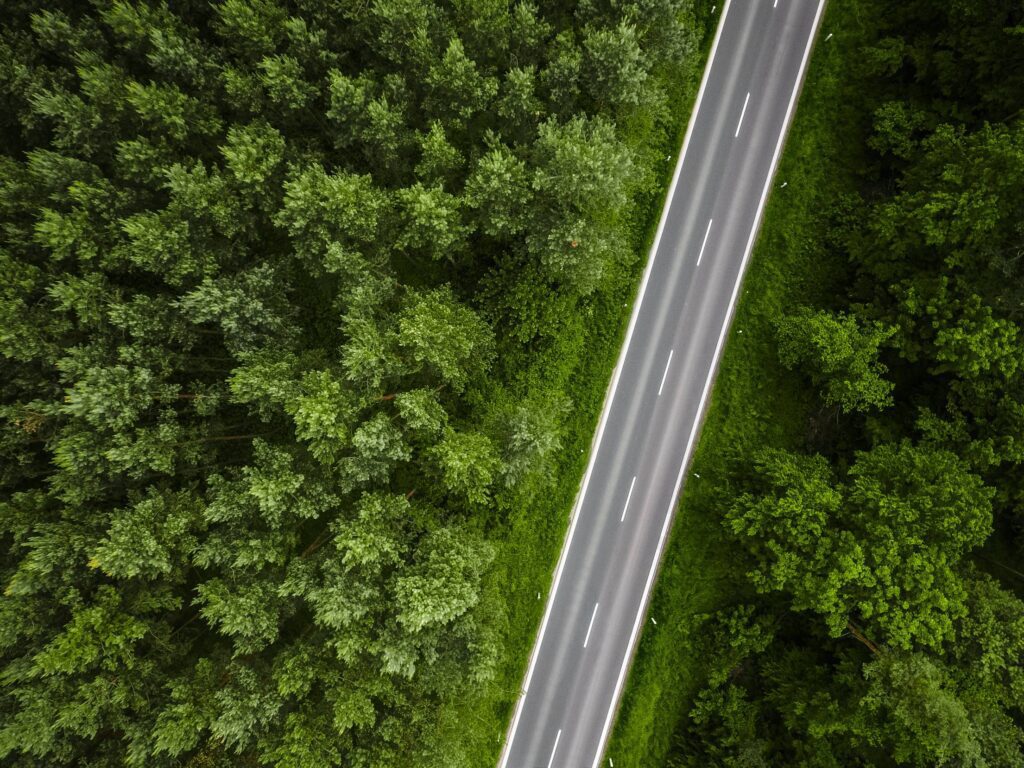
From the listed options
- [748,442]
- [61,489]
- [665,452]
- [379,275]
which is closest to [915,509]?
[748,442]

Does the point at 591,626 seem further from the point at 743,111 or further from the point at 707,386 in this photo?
the point at 743,111

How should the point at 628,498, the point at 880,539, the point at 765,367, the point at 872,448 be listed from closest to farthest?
the point at 880,539, the point at 872,448, the point at 765,367, the point at 628,498

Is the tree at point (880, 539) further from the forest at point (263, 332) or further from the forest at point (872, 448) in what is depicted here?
the forest at point (263, 332)

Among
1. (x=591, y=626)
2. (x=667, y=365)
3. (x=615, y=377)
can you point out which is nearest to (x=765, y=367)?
(x=667, y=365)

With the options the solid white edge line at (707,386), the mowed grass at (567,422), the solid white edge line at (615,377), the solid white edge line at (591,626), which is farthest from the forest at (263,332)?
the solid white edge line at (707,386)

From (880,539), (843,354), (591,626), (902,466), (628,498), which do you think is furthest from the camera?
(628,498)

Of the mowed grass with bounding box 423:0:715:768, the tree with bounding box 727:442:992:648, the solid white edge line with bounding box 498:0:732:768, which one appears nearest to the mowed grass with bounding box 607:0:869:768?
the tree with bounding box 727:442:992:648
